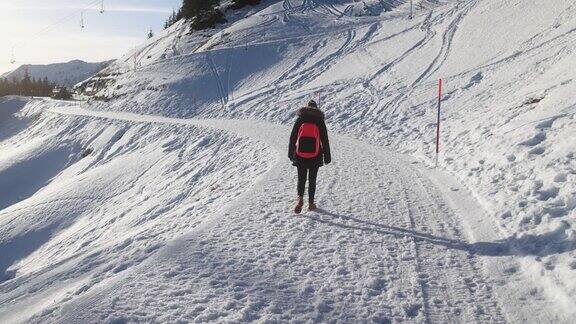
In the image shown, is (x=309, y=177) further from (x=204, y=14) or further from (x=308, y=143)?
(x=204, y=14)

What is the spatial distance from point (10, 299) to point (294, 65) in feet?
106

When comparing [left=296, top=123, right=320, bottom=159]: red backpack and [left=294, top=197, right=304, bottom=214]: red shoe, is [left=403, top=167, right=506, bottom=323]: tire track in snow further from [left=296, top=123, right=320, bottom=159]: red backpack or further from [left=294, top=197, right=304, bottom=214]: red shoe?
[left=296, top=123, right=320, bottom=159]: red backpack

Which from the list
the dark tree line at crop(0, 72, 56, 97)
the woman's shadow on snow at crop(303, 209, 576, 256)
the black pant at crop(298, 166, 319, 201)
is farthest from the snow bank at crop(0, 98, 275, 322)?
the dark tree line at crop(0, 72, 56, 97)

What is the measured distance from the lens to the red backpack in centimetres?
830

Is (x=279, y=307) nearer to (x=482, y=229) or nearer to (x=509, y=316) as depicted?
(x=509, y=316)

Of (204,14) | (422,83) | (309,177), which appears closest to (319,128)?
(309,177)

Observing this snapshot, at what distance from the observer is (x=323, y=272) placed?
6000 mm

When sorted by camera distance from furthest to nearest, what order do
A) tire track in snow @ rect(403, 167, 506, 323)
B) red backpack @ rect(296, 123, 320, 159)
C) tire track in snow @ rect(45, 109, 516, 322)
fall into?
red backpack @ rect(296, 123, 320, 159)
tire track in snow @ rect(45, 109, 516, 322)
tire track in snow @ rect(403, 167, 506, 323)

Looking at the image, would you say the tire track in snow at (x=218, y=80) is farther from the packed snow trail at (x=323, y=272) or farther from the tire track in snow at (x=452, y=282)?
the tire track in snow at (x=452, y=282)

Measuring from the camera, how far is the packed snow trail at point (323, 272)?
5062 mm

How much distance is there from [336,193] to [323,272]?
13.3 ft

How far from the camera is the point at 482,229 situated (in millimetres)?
7418

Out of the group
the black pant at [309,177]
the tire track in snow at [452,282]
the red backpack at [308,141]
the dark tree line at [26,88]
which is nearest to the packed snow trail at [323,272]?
the tire track in snow at [452,282]

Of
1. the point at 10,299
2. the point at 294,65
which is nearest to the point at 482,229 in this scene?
the point at 10,299
